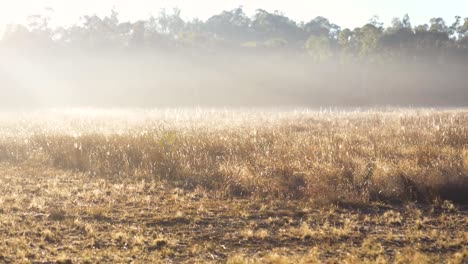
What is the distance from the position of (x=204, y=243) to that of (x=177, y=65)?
54.8 meters

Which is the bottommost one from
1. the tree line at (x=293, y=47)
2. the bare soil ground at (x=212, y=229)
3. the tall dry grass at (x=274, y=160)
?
the bare soil ground at (x=212, y=229)

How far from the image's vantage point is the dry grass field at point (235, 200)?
461 centimetres

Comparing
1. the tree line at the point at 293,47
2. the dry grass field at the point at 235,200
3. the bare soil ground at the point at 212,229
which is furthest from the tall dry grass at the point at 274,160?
the tree line at the point at 293,47

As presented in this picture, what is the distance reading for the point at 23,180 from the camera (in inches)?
315

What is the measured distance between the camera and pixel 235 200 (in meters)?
6.59

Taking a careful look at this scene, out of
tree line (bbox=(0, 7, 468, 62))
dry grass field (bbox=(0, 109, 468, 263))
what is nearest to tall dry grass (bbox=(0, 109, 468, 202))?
dry grass field (bbox=(0, 109, 468, 263))

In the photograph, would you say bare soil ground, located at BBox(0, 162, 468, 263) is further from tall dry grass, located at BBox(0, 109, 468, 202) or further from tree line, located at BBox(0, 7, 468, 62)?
tree line, located at BBox(0, 7, 468, 62)

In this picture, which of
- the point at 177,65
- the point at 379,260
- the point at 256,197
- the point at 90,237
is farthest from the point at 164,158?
the point at 177,65

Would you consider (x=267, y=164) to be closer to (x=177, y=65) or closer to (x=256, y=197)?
(x=256, y=197)

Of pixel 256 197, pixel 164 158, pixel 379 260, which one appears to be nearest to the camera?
pixel 379 260

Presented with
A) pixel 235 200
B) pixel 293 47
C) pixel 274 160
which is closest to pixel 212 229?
pixel 235 200

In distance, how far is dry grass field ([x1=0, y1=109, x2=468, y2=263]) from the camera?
4609mm

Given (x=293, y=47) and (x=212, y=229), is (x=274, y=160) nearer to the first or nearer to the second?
(x=212, y=229)

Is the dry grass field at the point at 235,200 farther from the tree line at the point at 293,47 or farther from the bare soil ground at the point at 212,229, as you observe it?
the tree line at the point at 293,47
